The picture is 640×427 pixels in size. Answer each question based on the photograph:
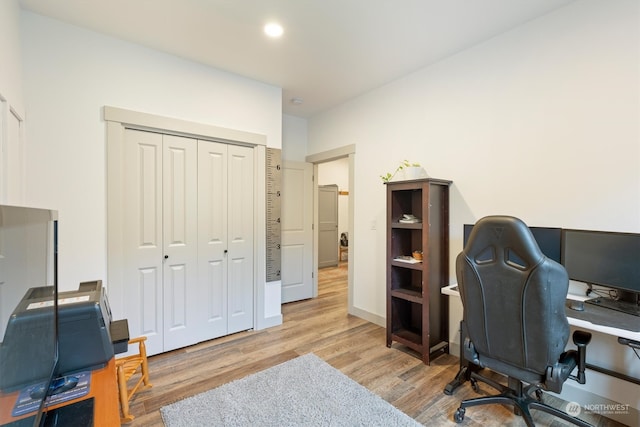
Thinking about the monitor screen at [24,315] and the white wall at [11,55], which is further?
the white wall at [11,55]

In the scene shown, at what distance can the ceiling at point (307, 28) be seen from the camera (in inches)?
79.6

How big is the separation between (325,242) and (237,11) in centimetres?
508

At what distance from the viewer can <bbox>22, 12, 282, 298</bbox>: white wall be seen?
2123mm

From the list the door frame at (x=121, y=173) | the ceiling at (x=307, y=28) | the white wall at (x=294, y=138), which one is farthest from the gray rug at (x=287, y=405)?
the white wall at (x=294, y=138)

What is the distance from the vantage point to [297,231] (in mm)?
4219

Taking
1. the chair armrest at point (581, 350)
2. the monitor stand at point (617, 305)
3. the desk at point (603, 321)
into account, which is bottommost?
the chair armrest at point (581, 350)

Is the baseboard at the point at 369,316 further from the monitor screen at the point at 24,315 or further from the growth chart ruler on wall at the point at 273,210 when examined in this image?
the monitor screen at the point at 24,315

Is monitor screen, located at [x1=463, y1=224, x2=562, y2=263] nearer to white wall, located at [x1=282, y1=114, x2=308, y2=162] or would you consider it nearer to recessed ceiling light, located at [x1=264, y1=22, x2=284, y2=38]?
recessed ceiling light, located at [x1=264, y1=22, x2=284, y2=38]

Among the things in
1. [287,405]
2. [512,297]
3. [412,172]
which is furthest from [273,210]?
[512,297]

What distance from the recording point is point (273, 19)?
2174 mm

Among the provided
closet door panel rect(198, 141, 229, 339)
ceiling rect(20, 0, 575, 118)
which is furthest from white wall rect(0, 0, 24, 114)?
closet door panel rect(198, 141, 229, 339)

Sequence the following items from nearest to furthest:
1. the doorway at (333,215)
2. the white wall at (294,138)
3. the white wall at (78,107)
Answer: the white wall at (78,107) → the white wall at (294,138) → the doorway at (333,215)

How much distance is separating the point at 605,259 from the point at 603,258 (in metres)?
0.01

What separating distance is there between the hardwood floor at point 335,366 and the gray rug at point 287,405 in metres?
0.10
